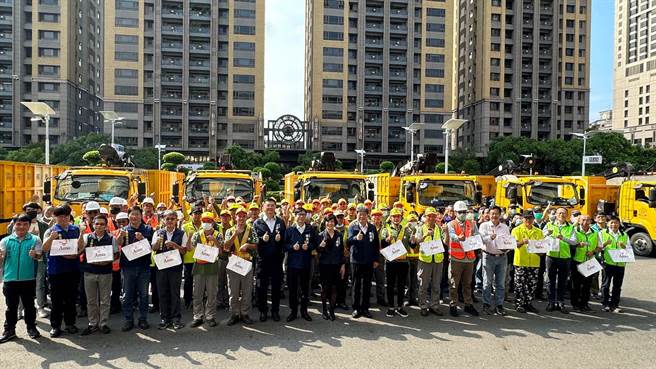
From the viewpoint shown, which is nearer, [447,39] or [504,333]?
[504,333]

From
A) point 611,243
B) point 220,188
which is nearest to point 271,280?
point 611,243

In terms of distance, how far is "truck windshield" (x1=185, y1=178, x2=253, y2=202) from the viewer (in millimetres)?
15086

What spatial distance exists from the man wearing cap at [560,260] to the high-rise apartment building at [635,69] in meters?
114

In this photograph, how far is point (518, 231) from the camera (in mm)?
9273

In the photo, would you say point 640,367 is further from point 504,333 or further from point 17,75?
point 17,75

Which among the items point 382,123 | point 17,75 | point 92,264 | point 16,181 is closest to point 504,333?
point 92,264

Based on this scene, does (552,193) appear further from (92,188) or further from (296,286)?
(92,188)

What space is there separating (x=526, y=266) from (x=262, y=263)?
4.61 meters

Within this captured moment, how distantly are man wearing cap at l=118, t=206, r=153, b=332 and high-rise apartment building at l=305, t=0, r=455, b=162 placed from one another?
73.6m

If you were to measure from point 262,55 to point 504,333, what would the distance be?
7779 cm

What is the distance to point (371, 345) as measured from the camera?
7.37 metres

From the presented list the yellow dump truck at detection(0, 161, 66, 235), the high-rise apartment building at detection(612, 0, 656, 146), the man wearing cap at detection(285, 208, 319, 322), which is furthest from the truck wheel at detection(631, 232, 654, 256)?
the high-rise apartment building at detection(612, 0, 656, 146)

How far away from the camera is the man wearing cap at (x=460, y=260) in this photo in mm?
9000

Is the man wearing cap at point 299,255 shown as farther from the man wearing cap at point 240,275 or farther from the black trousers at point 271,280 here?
the man wearing cap at point 240,275
